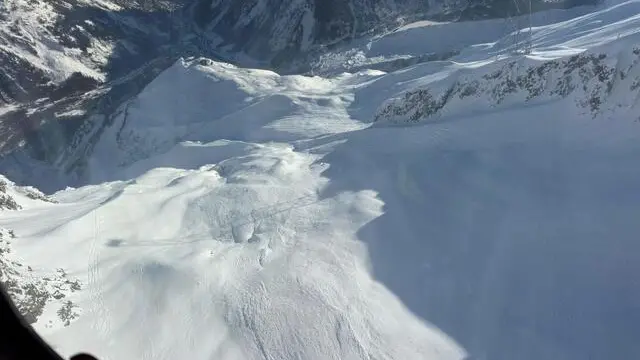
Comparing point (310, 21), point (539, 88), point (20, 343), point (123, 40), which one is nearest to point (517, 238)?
point (539, 88)

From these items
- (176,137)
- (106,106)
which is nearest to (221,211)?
(176,137)

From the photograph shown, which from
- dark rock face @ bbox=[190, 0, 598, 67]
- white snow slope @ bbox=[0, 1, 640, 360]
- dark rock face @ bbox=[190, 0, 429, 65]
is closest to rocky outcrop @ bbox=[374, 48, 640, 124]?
white snow slope @ bbox=[0, 1, 640, 360]

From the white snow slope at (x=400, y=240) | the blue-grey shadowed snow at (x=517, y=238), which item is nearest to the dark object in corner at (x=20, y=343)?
the white snow slope at (x=400, y=240)

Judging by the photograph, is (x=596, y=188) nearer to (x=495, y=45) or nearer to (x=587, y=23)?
(x=587, y=23)

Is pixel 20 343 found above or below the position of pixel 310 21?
above

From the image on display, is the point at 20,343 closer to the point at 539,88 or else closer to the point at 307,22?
the point at 539,88

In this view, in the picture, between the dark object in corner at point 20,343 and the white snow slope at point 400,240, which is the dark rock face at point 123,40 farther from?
the dark object in corner at point 20,343

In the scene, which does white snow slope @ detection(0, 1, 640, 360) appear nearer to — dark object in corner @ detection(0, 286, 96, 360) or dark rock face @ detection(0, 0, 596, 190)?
dark object in corner @ detection(0, 286, 96, 360)
